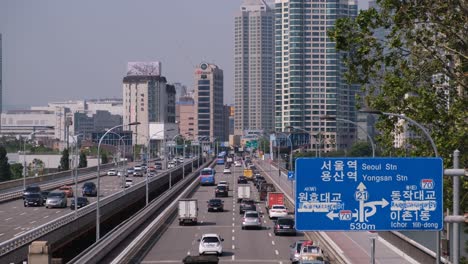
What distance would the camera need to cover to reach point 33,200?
82062 mm

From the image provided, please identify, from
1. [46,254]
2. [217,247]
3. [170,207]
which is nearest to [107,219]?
[170,207]

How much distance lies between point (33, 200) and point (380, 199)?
207ft

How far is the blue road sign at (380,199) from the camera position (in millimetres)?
23141

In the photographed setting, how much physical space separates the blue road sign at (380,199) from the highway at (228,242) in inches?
854

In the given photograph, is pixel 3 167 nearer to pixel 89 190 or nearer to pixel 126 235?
pixel 89 190

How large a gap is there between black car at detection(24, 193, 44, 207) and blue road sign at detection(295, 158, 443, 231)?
204ft

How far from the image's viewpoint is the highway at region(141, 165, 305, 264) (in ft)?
153

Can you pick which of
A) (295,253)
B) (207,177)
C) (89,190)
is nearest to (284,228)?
(295,253)

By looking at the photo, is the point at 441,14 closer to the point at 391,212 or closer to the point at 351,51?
the point at 351,51

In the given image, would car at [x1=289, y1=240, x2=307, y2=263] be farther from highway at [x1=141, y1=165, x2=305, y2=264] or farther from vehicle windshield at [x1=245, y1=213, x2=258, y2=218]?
vehicle windshield at [x1=245, y1=213, x2=258, y2=218]

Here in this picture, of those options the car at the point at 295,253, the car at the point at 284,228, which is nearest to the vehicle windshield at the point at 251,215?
the car at the point at 284,228

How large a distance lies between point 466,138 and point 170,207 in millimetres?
57489

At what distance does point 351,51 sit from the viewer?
93.0 feet

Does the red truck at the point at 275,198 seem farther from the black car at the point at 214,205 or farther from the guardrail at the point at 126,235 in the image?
the guardrail at the point at 126,235
